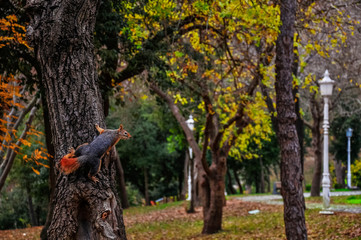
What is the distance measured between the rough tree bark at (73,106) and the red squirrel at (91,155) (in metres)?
0.16

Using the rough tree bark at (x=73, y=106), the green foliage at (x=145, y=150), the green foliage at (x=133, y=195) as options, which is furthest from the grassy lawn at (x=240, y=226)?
the green foliage at (x=133, y=195)

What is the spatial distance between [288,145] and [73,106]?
4.36m

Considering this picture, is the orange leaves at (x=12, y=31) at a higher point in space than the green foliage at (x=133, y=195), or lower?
higher

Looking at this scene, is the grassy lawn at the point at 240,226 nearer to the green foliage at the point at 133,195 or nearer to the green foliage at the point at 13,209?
the green foliage at the point at 13,209

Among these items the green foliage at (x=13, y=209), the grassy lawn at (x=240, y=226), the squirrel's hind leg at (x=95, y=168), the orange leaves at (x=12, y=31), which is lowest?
the green foliage at (x=13, y=209)

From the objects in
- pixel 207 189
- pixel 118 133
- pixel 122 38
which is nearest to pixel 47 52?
pixel 118 133

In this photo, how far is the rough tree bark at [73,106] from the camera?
491 cm

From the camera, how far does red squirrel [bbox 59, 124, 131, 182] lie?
15.9 feet

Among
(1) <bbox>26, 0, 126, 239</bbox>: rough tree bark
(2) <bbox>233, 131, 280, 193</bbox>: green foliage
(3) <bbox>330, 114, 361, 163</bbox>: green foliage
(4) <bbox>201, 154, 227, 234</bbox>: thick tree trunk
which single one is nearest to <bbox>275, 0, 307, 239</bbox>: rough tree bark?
→ (1) <bbox>26, 0, 126, 239</bbox>: rough tree bark

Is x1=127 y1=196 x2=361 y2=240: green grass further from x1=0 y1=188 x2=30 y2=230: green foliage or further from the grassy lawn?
x1=0 y1=188 x2=30 y2=230: green foliage

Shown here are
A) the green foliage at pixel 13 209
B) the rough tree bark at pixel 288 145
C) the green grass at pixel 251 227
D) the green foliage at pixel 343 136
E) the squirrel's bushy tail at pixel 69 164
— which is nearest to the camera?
the squirrel's bushy tail at pixel 69 164

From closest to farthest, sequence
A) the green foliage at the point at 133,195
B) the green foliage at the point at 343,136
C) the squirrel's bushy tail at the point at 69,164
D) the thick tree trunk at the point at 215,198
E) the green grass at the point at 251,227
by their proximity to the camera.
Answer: the squirrel's bushy tail at the point at 69,164, the green grass at the point at 251,227, the thick tree trunk at the point at 215,198, the green foliage at the point at 343,136, the green foliage at the point at 133,195

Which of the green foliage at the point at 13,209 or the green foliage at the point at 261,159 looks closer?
the green foliage at the point at 13,209

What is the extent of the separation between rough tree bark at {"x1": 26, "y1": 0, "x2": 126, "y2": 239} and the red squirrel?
0.52 ft
